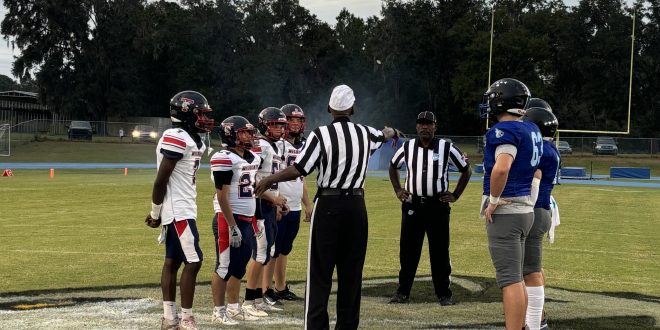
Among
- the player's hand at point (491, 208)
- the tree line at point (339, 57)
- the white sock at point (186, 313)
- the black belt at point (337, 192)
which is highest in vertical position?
the tree line at point (339, 57)

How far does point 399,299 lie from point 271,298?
4.31 feet

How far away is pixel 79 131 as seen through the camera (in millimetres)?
54312

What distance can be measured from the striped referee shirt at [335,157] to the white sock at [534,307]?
166 centimetres

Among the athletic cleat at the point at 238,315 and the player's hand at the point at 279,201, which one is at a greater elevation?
the player's hand at the point at 279,201

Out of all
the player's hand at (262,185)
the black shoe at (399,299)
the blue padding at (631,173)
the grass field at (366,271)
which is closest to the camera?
the player's hand at (262,185)

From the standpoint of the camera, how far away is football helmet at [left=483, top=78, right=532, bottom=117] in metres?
6.27

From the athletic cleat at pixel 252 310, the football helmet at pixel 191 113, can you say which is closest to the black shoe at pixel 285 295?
the athletic cleat at pixel 252 310

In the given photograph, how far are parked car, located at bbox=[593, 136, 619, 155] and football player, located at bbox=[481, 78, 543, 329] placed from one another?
4893 centimetres

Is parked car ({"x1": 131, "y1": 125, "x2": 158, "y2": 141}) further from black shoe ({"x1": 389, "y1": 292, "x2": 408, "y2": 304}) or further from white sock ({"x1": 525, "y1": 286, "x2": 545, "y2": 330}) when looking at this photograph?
white sock ({"x1": 525, "y1": 286, "x2": 545, "y2": 330})

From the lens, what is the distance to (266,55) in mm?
75375

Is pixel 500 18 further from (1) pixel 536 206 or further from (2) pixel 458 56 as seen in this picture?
(1) pixel 536 206

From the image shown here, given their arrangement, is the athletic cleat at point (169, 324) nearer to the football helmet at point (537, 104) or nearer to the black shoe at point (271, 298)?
the black shoe at point (271, 298)

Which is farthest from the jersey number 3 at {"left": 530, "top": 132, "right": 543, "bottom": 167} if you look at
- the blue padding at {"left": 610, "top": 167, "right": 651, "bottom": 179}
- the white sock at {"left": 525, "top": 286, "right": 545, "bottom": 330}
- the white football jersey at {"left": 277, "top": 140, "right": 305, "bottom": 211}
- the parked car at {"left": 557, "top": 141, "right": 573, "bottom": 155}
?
the parked car at {"left": 557, "top": 141, "right": 573, "bottom": 155}

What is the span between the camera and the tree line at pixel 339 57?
65.4 meters
